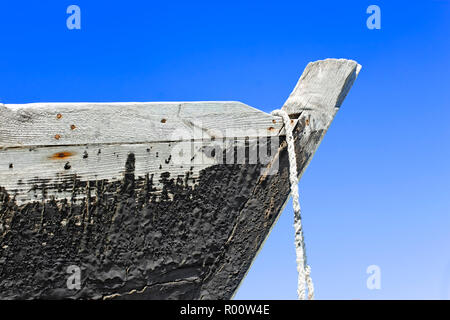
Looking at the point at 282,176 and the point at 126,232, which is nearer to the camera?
the point at 126,232

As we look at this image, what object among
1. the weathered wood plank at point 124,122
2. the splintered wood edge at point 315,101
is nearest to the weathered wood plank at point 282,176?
the splintered wood edge at point 315,101

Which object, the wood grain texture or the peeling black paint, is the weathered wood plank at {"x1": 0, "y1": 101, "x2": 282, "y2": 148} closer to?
the wood grain texture

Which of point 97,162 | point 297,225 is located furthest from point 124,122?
point 297,225

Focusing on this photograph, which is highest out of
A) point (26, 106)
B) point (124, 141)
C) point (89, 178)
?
point (26, 106)

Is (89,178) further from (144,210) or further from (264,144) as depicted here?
(264,144)

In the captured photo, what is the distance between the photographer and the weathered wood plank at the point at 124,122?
61.2 inches

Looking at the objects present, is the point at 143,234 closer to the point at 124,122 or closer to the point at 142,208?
the point at 142,208

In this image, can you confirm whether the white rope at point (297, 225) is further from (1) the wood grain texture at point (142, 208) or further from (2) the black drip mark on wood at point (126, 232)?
(2) the black drip mark on wood at point (126, 232)

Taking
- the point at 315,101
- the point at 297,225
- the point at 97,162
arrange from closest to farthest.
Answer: the point at 97,162
the point at 297,225
the point at 315,101

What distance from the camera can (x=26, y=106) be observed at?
155 centimetres

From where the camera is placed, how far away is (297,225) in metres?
1.84

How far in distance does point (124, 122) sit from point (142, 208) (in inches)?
12.6
